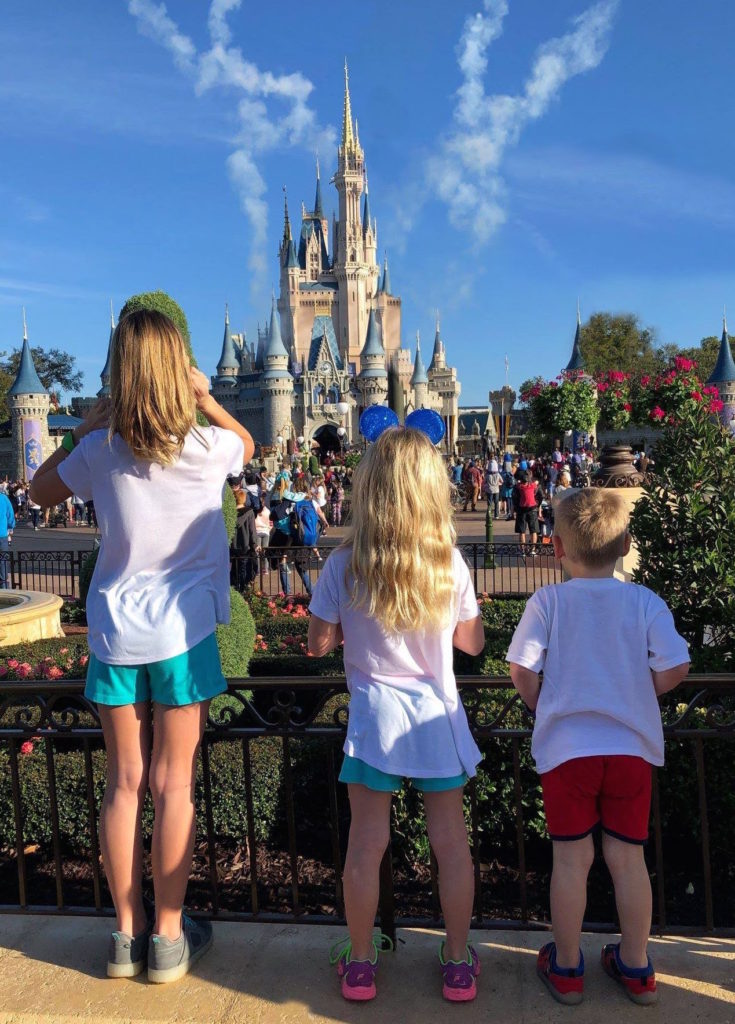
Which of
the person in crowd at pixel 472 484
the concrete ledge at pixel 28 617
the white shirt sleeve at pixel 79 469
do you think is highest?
the person in crowd at pixel 472 484

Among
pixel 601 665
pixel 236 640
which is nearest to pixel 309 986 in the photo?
pixel 601 665

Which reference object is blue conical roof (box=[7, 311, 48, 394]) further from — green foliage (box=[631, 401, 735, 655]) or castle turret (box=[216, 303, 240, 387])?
green foliage (box=[631, 401, 735, 655])

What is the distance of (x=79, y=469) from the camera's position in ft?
8.18

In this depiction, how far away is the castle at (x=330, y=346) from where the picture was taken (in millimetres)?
81938

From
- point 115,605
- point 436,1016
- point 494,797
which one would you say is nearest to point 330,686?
point 115,605

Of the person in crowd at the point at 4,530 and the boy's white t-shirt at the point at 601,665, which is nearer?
the boy's white t-shirt at the point at 601,665

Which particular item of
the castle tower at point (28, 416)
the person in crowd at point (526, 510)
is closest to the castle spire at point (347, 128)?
the castle tower at point (28, 416)

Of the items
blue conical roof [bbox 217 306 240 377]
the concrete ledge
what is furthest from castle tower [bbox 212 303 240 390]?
the concrete ledge

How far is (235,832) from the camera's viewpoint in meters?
4.53

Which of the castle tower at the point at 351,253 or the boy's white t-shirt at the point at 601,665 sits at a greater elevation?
the castle tower at the point at 351,253

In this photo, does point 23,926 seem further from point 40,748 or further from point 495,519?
point 495,519

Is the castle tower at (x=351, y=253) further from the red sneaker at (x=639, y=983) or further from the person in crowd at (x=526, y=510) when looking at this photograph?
the red sneaker at (x=639, y=983)

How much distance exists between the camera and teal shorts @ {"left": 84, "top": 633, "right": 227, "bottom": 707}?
94.9 inches

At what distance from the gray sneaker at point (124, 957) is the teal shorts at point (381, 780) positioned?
2.90ft
